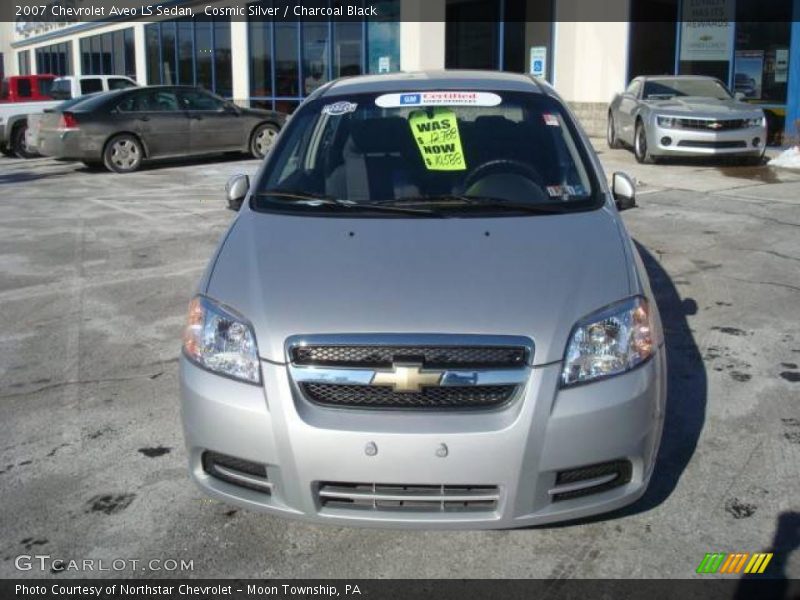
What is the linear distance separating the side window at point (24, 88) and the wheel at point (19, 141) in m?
2.24

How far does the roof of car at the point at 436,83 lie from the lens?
4527mm

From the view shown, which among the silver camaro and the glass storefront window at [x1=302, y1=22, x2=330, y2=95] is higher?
the glass storefront window at [x1=302, y1=22, x2=330, y2=95]

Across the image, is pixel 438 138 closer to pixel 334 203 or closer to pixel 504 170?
pixel 504 170

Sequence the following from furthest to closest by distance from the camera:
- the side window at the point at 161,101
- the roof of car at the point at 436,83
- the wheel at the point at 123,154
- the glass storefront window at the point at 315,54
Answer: the glass storefront window at the point at 315,54 → the side window at the point at 161,101 → the wheel at the point at 123,154 → the roof of car at the point at 436,83

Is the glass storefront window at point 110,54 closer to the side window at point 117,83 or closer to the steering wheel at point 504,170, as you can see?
the side window at point 117,83

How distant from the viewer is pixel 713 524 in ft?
10.8

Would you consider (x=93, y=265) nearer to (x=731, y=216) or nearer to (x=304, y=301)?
(x=304, y=301)

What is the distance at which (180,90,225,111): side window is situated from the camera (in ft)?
51.1

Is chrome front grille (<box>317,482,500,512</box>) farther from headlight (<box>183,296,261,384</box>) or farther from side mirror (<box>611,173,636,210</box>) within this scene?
side mirror (<box>611,173,636,210</box>)

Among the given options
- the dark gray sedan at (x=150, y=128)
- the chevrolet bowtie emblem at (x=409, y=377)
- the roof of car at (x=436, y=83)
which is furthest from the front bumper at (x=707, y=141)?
the chevrolet bowtie emblem at (x=409, y=377)

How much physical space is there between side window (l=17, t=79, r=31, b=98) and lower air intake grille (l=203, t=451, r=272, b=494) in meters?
19.5

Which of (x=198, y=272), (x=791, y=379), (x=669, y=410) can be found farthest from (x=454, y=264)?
(x=198, y=272)

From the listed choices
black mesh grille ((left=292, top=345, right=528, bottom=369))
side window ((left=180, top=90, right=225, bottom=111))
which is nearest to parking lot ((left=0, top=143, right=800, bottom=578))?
black mesh grille ((left=292, top=345, right=528, bottom=369))

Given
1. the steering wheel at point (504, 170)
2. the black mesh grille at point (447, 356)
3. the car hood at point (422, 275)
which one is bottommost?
the black mesh grille at point (447, 356)
